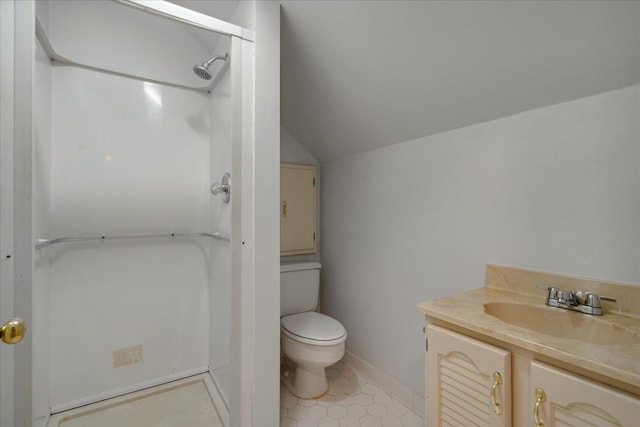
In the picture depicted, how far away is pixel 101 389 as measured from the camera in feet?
5.61

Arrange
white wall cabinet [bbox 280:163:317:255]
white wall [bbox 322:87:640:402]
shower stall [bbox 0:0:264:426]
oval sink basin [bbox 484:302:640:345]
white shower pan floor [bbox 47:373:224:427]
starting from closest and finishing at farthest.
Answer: oval sink basin [bbox 484:302:640:345] → white wall [bbox 322:87:640:402] → shower stall [bbox 0:0:264:426] → white shower pan floor [bbox 47:373:224:427] → white wall cabinet [bbox 280:163:317:255]

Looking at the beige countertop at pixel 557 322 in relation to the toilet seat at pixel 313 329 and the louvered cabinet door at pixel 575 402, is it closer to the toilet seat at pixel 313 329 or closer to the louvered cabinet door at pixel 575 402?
the louvered cabinet door at pixel 575 402

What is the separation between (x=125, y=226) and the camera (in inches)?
69.7

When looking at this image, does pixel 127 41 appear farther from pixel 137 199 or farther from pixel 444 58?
pixel 444 58

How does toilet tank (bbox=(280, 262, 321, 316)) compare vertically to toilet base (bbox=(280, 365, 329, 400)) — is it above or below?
above

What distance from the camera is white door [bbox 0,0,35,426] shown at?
76 cm

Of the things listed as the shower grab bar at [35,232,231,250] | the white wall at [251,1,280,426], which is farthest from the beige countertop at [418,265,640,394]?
the shower grab bar at [35,232,231,250]

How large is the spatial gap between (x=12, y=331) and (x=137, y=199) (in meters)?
1.25

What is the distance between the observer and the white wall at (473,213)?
1.03 meters

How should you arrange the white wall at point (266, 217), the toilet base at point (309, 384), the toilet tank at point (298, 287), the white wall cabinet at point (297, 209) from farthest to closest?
the white wall cabinet at point (297, 209) → the toilet tank at point (298, 287) → the toilet base at point (309, 384) → the white wall at point (266, 217)

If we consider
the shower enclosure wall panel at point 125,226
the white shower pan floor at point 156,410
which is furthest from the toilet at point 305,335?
the shower enclosure wall panel at point 125,226

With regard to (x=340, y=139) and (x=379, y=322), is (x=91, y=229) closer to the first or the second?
(x=340, y=139)

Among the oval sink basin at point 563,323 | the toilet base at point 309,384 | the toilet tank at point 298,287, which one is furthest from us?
the toilet tank at point 298,287

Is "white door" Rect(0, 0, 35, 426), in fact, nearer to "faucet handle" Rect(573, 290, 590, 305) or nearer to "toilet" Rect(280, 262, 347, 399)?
"toilet" Rect(280, 262, 347, 399)
